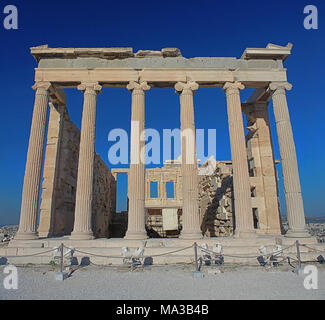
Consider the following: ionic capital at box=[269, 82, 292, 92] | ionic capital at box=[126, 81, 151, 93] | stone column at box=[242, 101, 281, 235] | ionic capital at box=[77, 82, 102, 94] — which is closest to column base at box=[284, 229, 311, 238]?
stone column at box=[242, 101, 281, 235]

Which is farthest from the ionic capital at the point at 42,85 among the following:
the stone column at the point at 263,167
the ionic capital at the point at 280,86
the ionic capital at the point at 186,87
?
the ionic capital at the point at 280,86

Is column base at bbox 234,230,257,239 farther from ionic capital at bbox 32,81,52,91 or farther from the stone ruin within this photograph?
ionic capital at bbox 32,81,52,91

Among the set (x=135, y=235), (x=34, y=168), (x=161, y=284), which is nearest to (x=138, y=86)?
(x=34, y=168)

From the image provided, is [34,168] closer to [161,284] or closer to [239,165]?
[161,284]

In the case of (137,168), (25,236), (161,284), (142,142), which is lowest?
(161,284)

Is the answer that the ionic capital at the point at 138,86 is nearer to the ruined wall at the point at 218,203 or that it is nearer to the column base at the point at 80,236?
the column base at the point at 80,236

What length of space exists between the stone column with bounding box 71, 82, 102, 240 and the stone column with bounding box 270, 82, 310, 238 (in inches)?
380

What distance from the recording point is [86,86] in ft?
44.5

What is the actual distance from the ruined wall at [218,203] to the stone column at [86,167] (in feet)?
29.4

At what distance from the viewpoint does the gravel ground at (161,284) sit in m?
6.11

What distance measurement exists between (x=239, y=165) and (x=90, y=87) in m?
8.89

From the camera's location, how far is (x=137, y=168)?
41.0 ft

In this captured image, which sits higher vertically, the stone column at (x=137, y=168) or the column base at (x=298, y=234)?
the stone column at (x=137, y=168)

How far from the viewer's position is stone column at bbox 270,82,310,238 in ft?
39.7
